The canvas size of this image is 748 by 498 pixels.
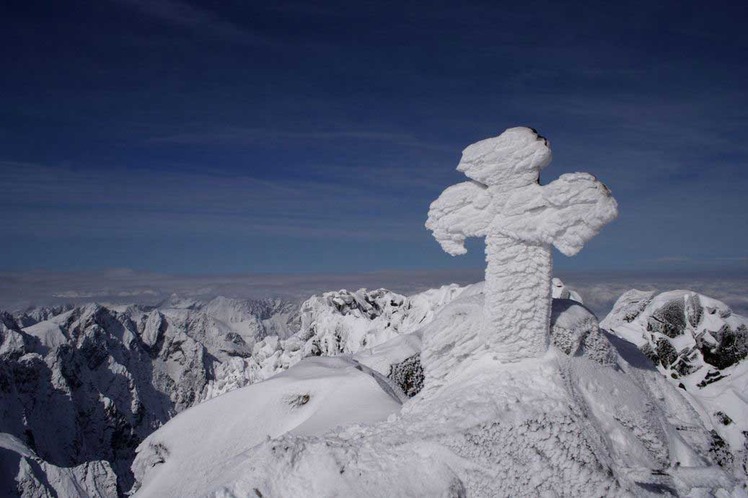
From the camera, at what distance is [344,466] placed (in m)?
5.98

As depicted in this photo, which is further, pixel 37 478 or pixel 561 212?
pixel 37 478

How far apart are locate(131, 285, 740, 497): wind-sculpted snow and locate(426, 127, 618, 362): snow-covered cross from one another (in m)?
0.39

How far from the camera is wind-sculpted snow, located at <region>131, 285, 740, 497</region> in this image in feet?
19.5

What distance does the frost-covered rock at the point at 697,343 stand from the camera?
56.1ft

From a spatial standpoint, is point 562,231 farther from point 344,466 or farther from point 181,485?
point 181,485

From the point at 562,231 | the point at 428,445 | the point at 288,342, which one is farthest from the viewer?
the point at 288,342

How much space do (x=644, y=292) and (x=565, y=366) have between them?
697 inches

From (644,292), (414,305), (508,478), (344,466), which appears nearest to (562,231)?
(508,478)

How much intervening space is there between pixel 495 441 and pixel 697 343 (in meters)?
15.1

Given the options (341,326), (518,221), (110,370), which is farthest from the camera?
(110,370)

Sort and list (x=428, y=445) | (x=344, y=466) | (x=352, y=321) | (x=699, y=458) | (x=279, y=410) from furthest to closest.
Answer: (x=352, y=321) < (x=279, y=410) < (x=699, y=458) < (x=428, y=445) < (x=344, y=466)

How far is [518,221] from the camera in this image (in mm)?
7359

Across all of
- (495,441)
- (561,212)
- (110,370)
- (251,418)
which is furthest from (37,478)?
(110,370)

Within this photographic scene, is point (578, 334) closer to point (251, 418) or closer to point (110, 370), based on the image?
point (251, 418)
